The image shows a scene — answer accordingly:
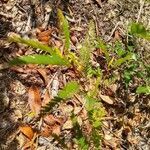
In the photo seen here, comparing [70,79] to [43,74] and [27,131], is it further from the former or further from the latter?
[27,131]

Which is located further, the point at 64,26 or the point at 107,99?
the point at 107,99

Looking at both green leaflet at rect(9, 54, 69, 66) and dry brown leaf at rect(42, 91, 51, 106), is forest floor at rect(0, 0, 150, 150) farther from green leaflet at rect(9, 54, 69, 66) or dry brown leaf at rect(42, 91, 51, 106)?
green leaflet at rect(9, 54, 69, 66)

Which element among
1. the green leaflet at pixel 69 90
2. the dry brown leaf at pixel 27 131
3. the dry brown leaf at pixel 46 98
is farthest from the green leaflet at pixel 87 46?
the dry brown leaf at pixel 27 131

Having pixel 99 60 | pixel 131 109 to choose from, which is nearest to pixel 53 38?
pixel 99 60

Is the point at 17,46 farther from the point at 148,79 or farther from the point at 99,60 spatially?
the point at 148,79

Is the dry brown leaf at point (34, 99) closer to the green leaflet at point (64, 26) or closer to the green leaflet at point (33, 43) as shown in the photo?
the green leaflet at point (33, 43)

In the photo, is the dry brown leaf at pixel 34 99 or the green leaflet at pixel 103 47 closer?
the dry brown leaf at pixel 34 99

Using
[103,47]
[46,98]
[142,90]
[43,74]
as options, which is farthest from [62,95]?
[142,90]
